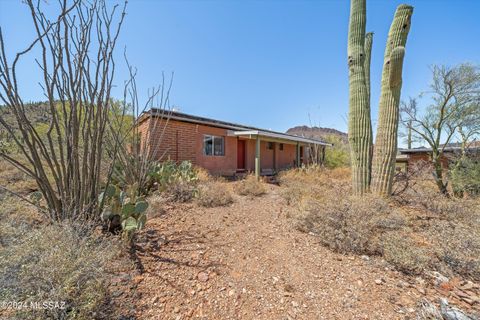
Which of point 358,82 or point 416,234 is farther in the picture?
point 358,82

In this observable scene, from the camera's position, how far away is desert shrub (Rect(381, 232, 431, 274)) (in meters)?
2.52

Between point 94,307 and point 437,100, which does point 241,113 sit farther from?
point 94,307

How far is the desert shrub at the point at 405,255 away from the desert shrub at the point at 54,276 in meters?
3.48

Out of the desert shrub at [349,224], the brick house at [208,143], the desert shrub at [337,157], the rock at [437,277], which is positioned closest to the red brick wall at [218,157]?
the brick house at [208,143]

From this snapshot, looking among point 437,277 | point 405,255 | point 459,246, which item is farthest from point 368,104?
point 437,277

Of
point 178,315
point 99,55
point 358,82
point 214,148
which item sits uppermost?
point 358,82

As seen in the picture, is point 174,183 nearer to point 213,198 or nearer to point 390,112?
point 213,198

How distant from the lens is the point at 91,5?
3.04 meters

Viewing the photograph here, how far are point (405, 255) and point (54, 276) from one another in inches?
154

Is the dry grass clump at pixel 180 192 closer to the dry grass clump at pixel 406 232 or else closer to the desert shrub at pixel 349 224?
the dry grass clump at pixel 406 232

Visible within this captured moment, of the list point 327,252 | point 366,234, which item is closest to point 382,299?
point 327,252

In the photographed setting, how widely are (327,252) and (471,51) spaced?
35.7 ft

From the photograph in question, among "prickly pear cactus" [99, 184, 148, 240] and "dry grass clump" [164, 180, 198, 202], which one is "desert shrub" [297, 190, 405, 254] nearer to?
"prickly pear cactus" [99, 184, 148, 240]

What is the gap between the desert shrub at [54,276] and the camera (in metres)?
1.60
